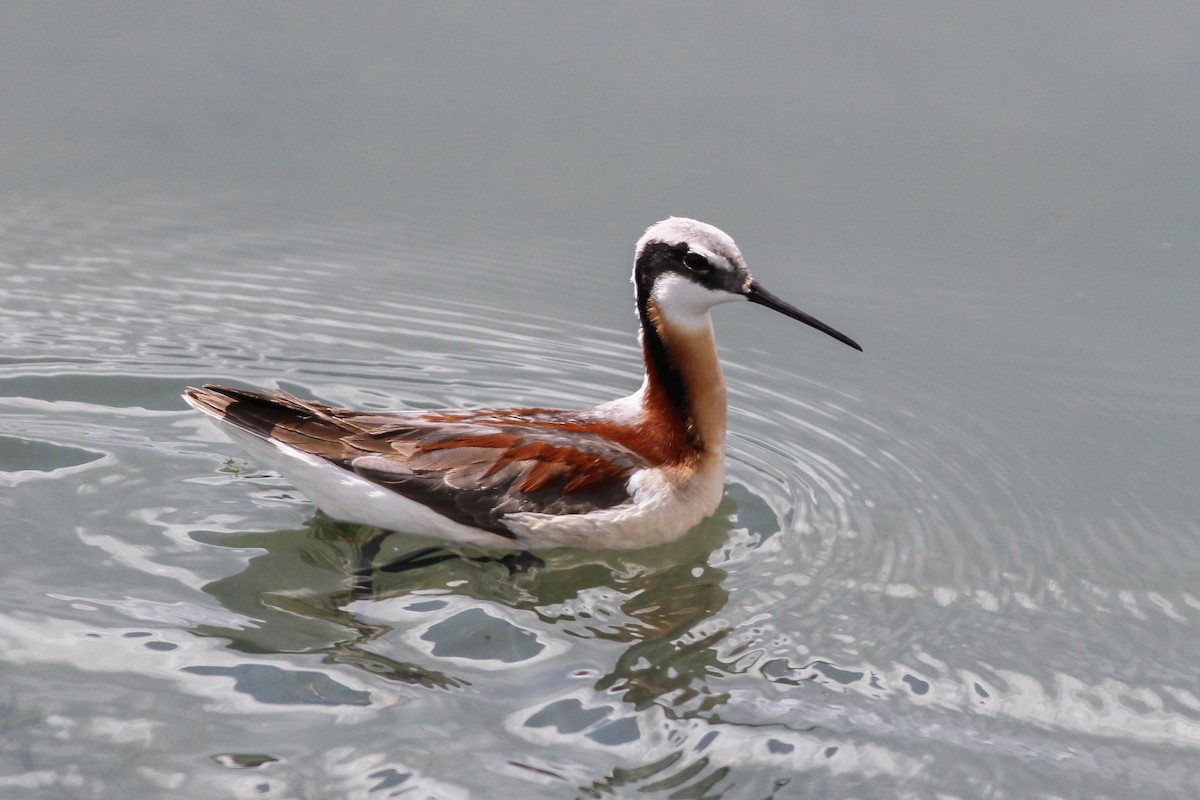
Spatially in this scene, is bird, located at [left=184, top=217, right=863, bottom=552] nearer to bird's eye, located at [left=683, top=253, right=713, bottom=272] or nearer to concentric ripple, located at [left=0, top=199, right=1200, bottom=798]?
bird's eye, located at [left=683, top=253, right=713, bottom=272]

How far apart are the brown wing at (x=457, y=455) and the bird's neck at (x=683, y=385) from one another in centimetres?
41

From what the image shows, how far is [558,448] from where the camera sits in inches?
289

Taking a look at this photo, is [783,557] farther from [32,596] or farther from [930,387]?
[32,596]

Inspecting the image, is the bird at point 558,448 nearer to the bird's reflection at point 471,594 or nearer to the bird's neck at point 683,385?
the bird's neck at point 683,385

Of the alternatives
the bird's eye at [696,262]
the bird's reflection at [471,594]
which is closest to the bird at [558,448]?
the bird's eye at [696,262]

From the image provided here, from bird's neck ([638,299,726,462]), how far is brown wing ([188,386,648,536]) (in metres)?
0.41

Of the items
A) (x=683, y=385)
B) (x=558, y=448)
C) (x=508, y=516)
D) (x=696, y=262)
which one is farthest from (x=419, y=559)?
(x=696, y=262)

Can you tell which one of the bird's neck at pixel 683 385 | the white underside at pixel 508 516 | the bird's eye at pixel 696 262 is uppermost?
the bird's eye at pixel 696 262

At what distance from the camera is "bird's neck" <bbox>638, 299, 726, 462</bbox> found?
7746 mm

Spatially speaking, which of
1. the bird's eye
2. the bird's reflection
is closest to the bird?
the bird's eye

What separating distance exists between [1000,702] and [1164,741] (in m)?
0.67

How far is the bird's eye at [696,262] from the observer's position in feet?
24.8

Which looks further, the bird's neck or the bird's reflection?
the bird's neck

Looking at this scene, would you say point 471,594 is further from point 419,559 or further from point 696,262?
point 696,262
